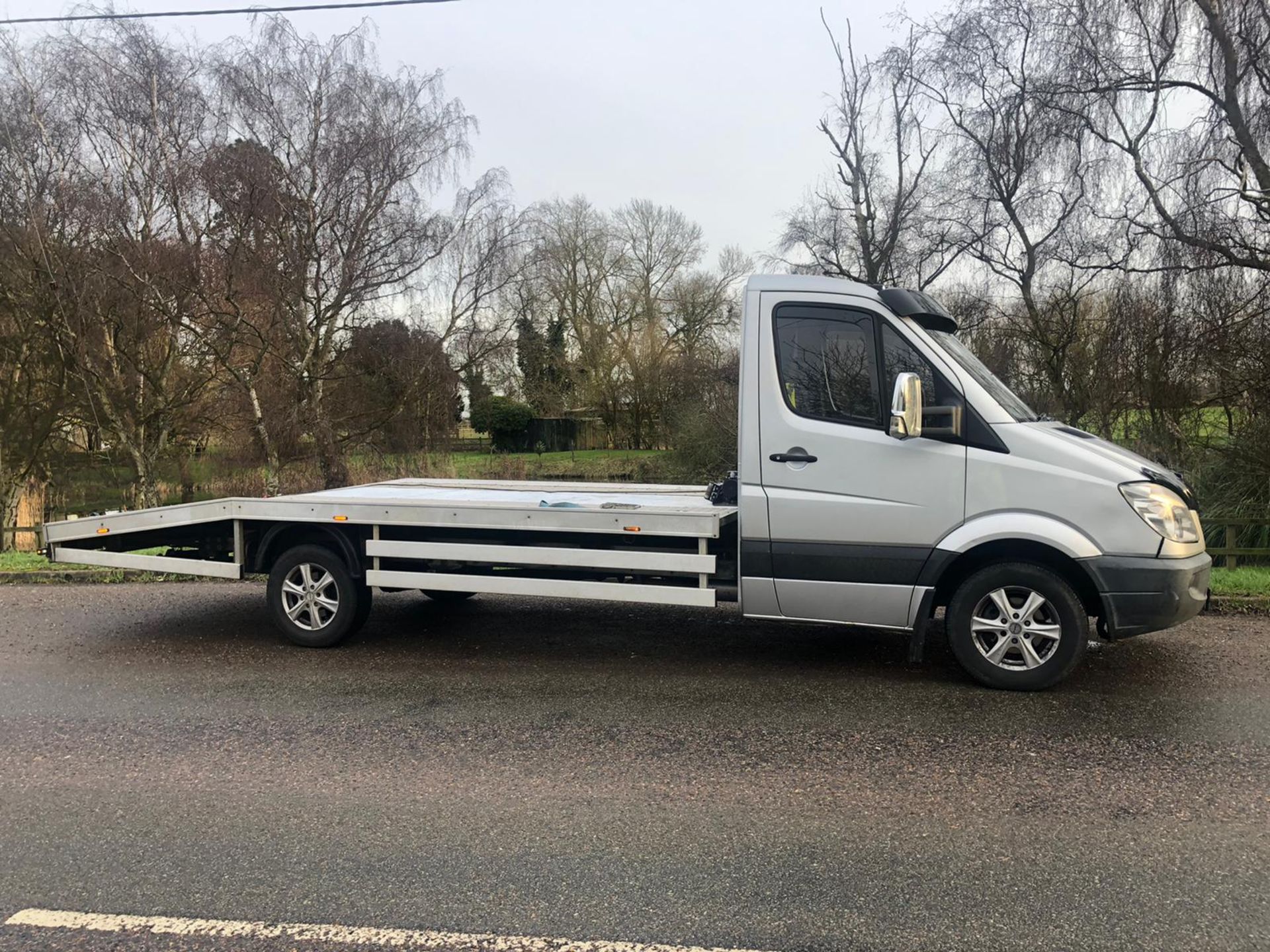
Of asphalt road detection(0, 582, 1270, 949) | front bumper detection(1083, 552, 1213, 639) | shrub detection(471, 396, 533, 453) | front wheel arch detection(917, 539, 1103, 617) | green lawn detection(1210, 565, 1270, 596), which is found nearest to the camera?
asphalt road detection(0, 582, 1270, 949)

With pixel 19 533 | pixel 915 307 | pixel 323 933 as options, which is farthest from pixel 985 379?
pixel 19 533

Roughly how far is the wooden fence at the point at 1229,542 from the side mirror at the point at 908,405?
7.98m

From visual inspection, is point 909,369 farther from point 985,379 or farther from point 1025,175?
point 1025,175

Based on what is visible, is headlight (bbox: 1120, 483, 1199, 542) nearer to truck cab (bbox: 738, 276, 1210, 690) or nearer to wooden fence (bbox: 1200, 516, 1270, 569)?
truck cab (bbox: 738, 276, 1210, 690)

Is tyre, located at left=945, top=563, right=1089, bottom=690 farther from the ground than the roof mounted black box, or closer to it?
closer to it

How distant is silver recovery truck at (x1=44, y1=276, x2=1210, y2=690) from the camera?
5.29 metres

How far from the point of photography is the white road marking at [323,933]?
287cm

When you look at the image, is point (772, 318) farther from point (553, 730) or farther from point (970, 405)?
point (553, 730)

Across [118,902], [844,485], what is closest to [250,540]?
[118,902]

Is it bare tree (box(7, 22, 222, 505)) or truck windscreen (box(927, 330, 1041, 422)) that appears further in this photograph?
bare tree (box(7, 22, 222, 505))

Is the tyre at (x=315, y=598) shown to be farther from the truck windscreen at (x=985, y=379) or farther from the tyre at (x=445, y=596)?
the truck windscreen at (x=985, y=379)

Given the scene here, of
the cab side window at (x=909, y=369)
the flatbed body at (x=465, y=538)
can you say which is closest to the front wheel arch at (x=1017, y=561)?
the cab side window at (x=909, y=369)

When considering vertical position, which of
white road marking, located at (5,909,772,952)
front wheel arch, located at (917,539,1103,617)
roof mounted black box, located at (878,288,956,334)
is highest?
roof mounted black box, located at (878,288,956,334)

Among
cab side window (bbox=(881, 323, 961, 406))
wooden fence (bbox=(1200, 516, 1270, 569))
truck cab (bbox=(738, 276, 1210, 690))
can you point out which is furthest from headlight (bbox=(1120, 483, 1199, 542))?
wooden fence (bbox=(1200, 516, 1270, 569))
